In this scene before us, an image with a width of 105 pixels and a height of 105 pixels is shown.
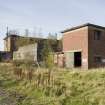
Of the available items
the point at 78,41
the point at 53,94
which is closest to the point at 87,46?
the point at 78,41

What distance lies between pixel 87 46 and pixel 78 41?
2.58 m

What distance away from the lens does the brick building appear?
37.3m

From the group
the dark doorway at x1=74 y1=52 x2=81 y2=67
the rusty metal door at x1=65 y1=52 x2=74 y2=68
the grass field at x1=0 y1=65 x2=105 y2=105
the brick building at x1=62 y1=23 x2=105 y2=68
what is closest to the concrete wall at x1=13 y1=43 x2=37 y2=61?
the rusty metal door at x1=65 y1=52 x2=74 y2=68

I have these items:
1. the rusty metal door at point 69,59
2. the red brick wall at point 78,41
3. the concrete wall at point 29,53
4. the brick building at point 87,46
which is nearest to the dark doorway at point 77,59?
the brick building at point 87,46

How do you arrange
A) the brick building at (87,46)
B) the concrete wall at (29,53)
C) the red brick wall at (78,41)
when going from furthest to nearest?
the concrete wall at (29,53) → the red brick wall at (78,41) → the brick building at (87,46)

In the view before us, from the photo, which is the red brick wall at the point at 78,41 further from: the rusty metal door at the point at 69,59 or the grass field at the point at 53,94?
the grass field at the point at 53,94

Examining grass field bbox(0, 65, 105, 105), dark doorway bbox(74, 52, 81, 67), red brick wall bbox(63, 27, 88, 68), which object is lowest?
grass field bbox(0, 65, 105, 105)

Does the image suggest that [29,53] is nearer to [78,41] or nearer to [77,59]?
[77,59]

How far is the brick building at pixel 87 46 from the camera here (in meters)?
37.3

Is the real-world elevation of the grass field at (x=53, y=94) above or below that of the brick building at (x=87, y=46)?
A: below

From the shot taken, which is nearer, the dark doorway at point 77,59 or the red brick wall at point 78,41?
the red brick wall at point 78,41

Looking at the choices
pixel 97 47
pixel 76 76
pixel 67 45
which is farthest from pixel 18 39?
pixel 76 76

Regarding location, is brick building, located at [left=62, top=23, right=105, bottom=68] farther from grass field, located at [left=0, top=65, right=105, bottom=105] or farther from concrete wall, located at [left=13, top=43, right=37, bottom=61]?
grass field, located at [left=0, top=65, right=105, bottom=105]

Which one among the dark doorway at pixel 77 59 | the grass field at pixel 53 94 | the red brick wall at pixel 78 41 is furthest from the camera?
the dark doorway at pixel 77 59
